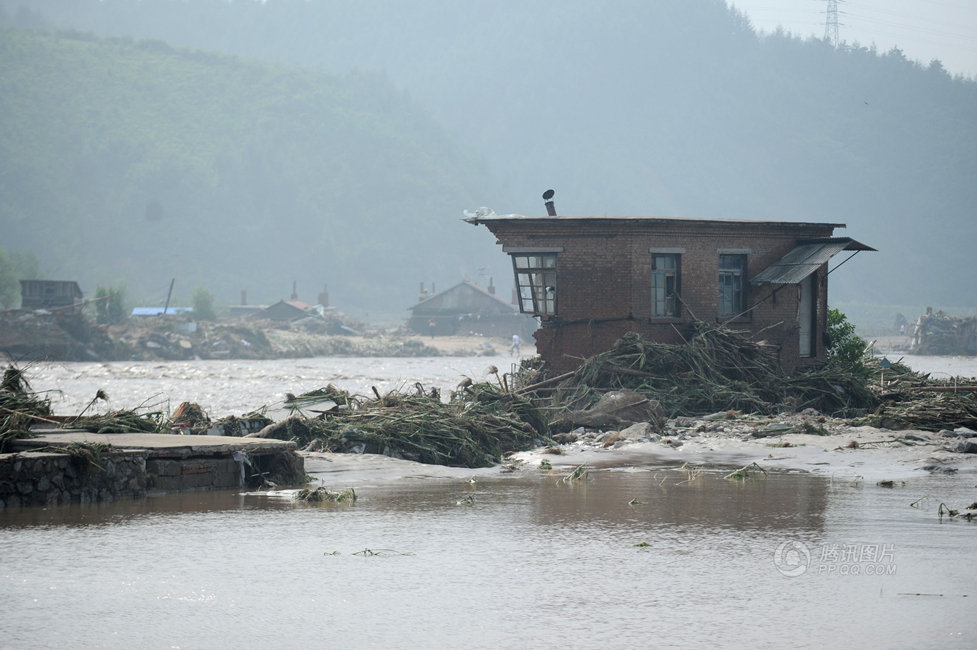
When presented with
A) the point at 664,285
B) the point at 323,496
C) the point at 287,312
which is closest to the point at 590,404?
the point at 664,285

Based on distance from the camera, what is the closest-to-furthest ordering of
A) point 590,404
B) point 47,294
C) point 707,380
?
point 590,404
point 707,380
point 47,294

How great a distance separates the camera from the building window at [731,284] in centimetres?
2362

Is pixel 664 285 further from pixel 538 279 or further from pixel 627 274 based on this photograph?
pixel 538 279

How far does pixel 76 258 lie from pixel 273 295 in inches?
977

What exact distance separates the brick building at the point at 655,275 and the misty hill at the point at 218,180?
343 feet

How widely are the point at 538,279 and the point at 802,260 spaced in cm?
609

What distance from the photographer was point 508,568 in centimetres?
834

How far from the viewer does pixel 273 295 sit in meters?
134

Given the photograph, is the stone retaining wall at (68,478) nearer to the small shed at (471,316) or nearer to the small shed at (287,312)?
the small shed at (471,316)

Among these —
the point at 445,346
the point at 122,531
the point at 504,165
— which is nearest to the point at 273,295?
the point at 445,346

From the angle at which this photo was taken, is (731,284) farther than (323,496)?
Yes

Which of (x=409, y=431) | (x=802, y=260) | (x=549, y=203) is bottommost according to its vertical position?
(x=409, y=431)

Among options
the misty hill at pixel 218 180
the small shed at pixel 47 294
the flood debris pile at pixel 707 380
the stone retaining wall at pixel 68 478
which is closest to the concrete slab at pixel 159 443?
the stone retaining wall at pixel 68 478

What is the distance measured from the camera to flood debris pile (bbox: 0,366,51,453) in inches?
459
